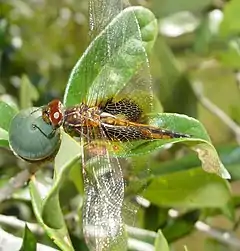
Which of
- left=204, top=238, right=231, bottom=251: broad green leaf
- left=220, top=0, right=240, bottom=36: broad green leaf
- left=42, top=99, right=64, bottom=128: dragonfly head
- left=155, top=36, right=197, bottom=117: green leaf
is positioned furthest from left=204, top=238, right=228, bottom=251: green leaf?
left=42, top=99, right=64, bottom=128: dragonfly head

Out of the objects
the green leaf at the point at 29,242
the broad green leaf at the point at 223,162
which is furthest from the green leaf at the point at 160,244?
the broad green leaf at the point at 223,162

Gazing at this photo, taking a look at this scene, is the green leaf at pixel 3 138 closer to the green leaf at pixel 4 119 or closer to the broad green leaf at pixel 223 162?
the green leaf at pixel 4 119

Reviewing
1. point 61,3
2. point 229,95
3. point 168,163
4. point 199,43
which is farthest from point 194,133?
point 229,95

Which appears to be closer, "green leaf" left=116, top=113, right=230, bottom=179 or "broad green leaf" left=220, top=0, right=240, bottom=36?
"green leaf" left=116, top=113, right=230, bottom=179

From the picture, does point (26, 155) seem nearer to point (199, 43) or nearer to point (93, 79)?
point (93, 79)

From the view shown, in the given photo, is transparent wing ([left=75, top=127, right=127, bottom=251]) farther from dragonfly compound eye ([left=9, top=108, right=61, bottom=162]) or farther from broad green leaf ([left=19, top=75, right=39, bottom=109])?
broad green leaf ([left=19, top=75, right=39, bottom=109])

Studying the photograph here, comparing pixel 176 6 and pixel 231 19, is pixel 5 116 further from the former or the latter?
pixel 176 6
